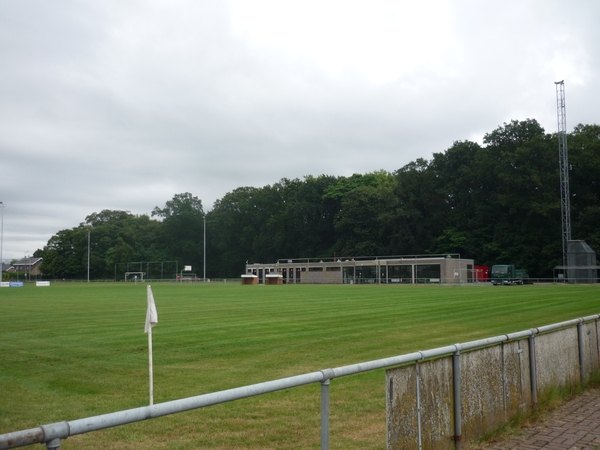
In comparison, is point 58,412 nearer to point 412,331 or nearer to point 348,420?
point 348,420

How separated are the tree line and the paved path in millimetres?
72605

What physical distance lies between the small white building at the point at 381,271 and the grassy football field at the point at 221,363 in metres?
47.8

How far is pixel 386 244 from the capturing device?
100 metres

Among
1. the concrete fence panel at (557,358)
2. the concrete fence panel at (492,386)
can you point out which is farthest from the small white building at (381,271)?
the concrete fence panel at (492,386)

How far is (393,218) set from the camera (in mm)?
95875

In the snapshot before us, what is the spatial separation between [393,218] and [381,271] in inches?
636

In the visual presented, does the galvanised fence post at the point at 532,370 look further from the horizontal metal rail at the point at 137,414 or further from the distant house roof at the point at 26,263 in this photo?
the distant house roof at the point at 26,263

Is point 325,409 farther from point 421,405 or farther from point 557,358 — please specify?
point 557,358

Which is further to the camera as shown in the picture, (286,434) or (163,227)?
(163,227)

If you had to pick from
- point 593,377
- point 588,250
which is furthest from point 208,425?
point 588,250

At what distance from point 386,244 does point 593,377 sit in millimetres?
90636

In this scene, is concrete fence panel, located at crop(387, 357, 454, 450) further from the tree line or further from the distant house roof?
the distant house roof

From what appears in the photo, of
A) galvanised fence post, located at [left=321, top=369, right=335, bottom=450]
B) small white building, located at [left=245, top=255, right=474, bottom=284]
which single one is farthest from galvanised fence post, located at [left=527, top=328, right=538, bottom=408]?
small white building, located at [left=245, top=255, right=474, bottom=284]

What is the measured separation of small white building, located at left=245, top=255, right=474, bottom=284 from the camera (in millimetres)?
73506
